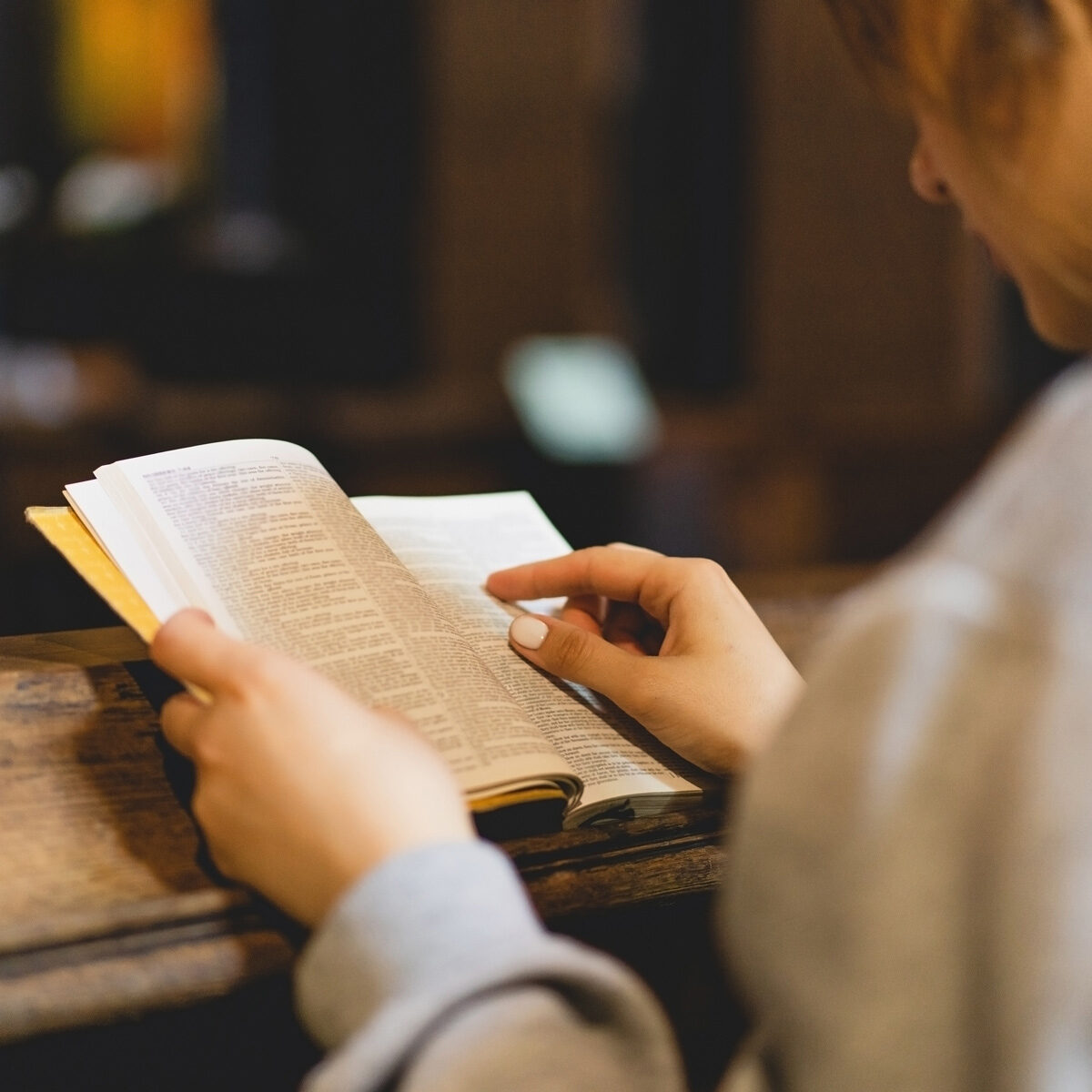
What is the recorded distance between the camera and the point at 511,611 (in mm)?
993

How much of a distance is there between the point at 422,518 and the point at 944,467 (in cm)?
443

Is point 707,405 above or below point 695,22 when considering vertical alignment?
below

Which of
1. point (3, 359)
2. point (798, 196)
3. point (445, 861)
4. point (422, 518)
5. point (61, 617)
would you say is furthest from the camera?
point (798, 196)

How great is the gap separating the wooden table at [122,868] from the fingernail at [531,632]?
163 mm

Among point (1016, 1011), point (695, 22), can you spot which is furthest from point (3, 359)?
point (1016, 1011)

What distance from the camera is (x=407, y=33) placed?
491 cm

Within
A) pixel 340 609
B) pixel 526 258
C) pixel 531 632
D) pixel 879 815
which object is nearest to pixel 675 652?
pixel 531 632

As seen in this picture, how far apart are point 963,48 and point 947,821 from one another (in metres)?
0.39

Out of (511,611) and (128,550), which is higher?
(128,550)

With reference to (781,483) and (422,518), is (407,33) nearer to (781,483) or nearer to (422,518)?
(781,483)

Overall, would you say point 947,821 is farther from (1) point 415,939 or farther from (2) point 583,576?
(2) point 583,576

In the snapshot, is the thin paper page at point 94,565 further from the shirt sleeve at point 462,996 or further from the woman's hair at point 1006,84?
the woman's hair at point 1006,84

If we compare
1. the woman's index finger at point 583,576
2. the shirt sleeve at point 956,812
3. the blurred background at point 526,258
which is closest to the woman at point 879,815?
the shirt sleeve at point 956,812

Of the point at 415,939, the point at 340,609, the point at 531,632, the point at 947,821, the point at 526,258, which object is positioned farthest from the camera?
the point at 526,258
